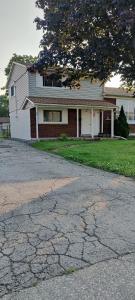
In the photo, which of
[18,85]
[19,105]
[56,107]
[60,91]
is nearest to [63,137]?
[56,107]

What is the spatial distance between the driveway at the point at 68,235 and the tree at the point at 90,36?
14.9 ft

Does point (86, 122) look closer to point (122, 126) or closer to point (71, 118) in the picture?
point (71, 118)

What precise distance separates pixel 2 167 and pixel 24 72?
45.7 ft

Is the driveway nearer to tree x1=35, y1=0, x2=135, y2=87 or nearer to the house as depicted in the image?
tree x1=35, y1=0, x2=135, y2=87

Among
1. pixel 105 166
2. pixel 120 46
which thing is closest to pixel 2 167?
pixel 105 166

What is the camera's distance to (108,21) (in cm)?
936

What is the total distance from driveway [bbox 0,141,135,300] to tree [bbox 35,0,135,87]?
4.53 meters

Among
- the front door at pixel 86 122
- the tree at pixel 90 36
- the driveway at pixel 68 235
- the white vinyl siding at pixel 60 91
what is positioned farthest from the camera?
the front door at pixel 86 122

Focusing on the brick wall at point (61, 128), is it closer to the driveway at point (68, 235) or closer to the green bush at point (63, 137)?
the green bush at point (63, 137)

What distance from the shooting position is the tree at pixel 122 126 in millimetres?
23359

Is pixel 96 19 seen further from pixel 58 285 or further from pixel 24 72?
pixel 24 72

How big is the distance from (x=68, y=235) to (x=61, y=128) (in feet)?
60.8

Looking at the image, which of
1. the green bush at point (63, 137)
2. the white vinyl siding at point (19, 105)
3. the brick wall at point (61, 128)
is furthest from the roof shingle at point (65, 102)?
the green bush at point (63, 137)

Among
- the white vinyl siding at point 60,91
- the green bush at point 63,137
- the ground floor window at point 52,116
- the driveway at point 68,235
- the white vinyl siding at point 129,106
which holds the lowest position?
the driveway at point 68,235
